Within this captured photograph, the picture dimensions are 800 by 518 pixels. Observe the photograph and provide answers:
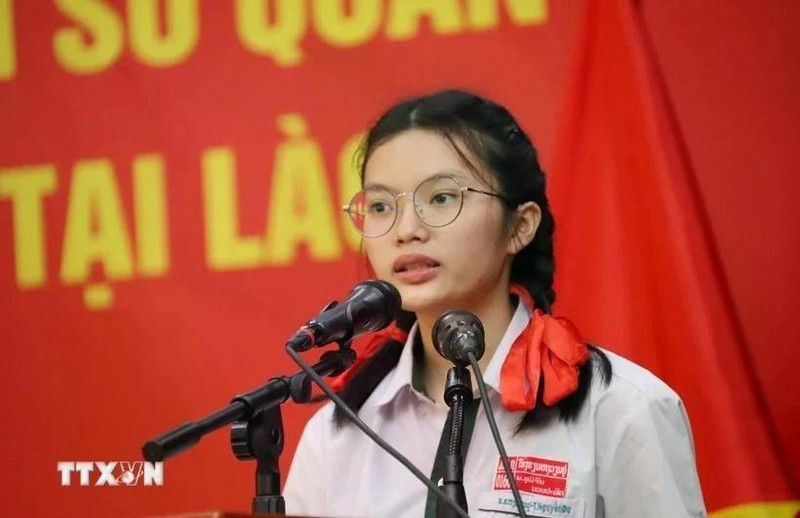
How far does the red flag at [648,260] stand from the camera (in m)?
2.30

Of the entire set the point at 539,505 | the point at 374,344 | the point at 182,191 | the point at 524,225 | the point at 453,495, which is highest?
the point at 182,191

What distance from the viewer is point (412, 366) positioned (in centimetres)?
218

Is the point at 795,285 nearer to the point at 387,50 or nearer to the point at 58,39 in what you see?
the point at 387,50

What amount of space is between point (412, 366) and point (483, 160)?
0.39 m

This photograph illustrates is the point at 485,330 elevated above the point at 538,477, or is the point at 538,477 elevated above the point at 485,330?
the point at 485,330

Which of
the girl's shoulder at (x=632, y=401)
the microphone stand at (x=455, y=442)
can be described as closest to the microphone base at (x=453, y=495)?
the microphone stand at (x=455, y=442)

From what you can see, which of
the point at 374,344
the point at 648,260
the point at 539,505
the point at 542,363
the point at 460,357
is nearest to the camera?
the point at 460,357


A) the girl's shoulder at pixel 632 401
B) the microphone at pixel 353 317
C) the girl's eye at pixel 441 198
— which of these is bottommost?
the girl's shoulder at pixel 632 401

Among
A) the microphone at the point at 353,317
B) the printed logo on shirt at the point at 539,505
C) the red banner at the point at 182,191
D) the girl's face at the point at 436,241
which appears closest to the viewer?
the microphone at the point at 353,317

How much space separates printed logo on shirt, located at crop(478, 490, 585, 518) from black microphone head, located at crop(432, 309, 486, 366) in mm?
365

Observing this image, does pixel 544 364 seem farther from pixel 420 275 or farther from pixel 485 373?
pixel 420 275

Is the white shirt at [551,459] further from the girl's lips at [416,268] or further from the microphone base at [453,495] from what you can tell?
the microphone base at [453,495]

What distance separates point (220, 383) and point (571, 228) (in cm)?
84

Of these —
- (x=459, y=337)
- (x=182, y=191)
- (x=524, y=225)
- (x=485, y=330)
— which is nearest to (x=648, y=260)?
(x=524, y=225)
